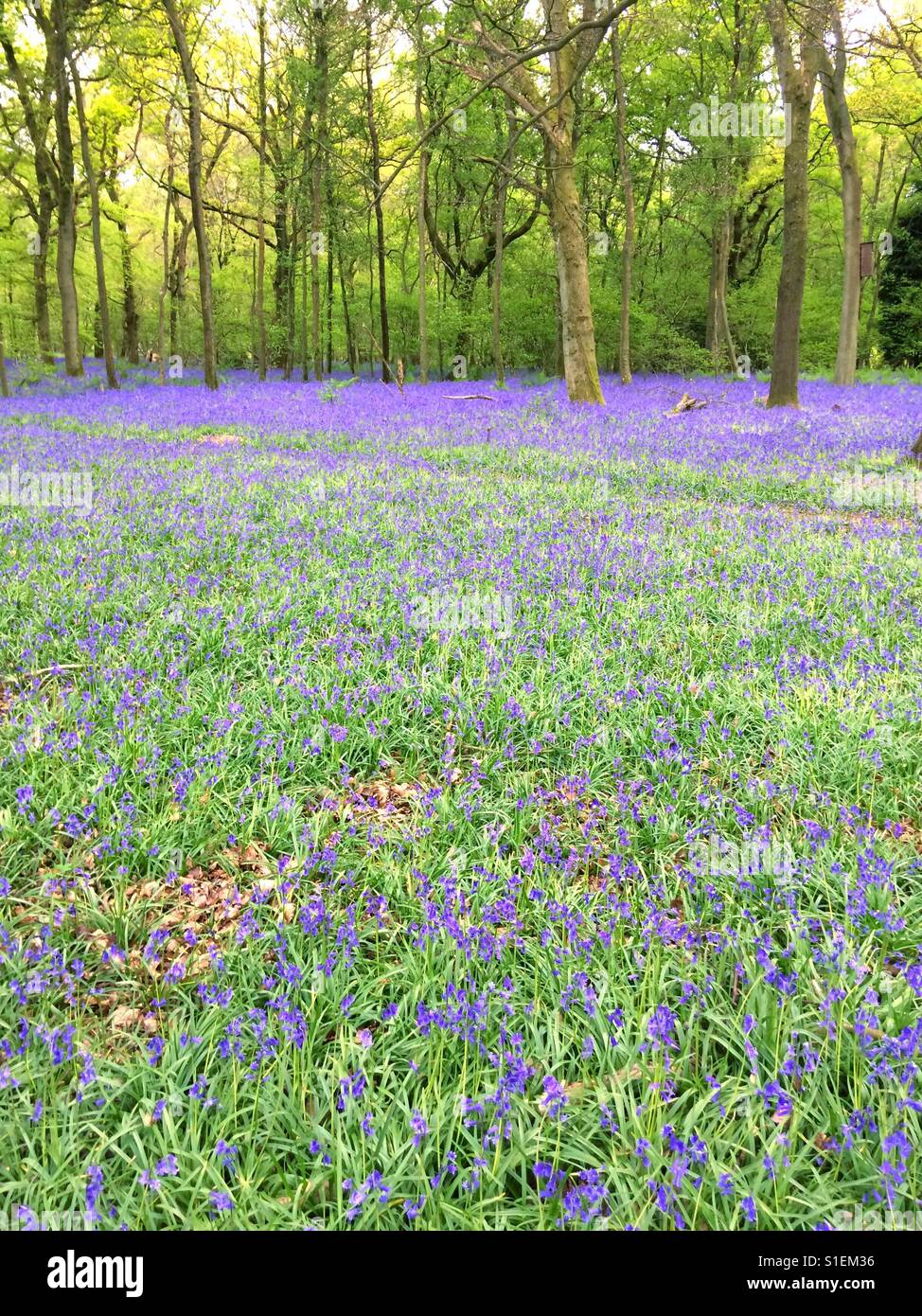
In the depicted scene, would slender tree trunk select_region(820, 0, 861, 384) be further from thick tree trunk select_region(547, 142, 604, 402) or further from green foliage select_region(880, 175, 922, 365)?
green foliage select_region(880, 175, 922, 365)

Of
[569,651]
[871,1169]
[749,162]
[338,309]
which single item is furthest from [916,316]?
[871,1169]

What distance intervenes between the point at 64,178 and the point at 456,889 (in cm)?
3058

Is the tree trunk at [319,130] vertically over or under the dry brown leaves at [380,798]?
over

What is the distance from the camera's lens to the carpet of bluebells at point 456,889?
2021 millimetres

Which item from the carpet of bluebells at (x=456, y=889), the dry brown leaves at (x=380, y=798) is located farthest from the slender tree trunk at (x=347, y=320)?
the dry brown leaves at (x=380, y=798)

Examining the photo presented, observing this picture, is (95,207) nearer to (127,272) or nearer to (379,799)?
(127,272)

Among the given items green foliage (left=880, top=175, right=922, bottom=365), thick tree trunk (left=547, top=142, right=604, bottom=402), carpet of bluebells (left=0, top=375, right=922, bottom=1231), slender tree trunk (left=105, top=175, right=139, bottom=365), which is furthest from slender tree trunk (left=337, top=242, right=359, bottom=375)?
carpet of bluebells (left=0, top=375, right=922, bottom=1231)

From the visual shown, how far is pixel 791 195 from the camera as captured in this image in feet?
56.0

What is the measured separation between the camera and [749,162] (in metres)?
32.5

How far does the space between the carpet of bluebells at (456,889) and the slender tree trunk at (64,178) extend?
2393 centimetres

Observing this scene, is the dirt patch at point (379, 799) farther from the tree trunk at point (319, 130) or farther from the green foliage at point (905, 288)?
the green foliage at point (905, 288)

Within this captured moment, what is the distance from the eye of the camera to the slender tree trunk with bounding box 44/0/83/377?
2239 centimetres

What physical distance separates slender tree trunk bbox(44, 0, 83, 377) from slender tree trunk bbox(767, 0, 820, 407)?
20467mm
